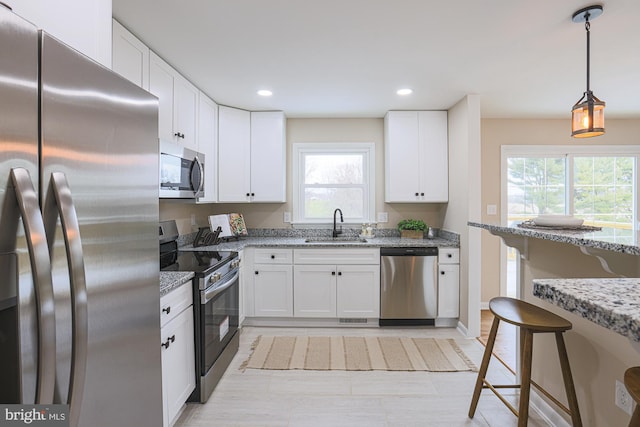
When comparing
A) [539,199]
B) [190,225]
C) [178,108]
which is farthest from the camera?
[539,199]

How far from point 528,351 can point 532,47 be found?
77.3 inches

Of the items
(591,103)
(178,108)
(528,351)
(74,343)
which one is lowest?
(528,351)

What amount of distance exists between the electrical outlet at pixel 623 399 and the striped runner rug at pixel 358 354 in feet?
4.03

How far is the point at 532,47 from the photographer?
7.57 feet

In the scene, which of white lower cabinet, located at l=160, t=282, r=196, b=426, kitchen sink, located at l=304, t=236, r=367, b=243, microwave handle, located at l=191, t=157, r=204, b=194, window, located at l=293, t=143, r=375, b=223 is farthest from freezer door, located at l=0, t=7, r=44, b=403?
window, located at l=293, t=143, r=375, b=223

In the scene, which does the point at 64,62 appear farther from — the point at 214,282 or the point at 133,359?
the point at 214,282

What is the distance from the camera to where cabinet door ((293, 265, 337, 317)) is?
3564 millimetres

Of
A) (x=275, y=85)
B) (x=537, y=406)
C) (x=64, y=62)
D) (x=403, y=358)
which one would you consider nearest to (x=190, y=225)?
(x=275, y=85)

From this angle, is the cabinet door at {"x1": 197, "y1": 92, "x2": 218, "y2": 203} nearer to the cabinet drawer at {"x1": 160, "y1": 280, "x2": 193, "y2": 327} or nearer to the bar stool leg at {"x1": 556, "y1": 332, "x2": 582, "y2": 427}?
the cabinet drawer at {"x1": 160, "y1": 280, "x2": 193, "y2": 327}

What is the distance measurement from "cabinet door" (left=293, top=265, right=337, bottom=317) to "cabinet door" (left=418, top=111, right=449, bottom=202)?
1481 mm

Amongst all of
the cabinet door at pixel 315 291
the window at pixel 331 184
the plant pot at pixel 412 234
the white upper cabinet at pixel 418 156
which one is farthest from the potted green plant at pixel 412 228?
the cabinet door at pixel 315 291

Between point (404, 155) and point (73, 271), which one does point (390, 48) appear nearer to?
point (404, 155)

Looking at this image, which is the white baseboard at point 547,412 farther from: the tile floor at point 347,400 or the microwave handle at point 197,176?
the microwave handle at point 197,176

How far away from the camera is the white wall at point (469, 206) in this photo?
3.28 meters
